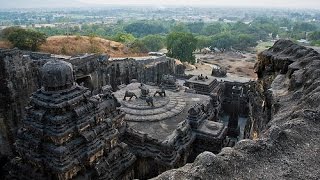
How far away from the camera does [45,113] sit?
1236cm

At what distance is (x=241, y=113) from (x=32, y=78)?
2111cm

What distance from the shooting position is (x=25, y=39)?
3891 centimetres

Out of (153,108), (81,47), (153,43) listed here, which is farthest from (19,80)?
(153,43)

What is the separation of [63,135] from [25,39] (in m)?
31.8

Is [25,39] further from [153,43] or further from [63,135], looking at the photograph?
[153,43]

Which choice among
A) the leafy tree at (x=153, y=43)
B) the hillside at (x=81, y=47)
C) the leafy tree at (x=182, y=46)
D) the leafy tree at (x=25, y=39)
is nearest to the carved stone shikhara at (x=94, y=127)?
the leafy tree at (x=25, y=39)

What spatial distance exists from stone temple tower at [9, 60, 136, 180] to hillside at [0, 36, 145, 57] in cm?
3141

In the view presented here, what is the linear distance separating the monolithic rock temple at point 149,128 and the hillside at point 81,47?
18.8 meters

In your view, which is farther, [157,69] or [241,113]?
[157,69]

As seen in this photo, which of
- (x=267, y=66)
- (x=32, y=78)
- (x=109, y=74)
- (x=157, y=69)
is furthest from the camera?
(x=157, y=69)

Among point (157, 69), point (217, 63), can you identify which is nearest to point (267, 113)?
point (157, 69)

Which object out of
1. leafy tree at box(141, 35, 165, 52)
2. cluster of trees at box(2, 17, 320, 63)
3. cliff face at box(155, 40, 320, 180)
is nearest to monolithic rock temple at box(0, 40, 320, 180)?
cliff face at box(155, 40, 320, 180)

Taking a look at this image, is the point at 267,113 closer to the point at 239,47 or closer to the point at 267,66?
the point at 267,66

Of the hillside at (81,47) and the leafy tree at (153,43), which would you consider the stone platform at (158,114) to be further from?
the leafy tree at (153,43)
